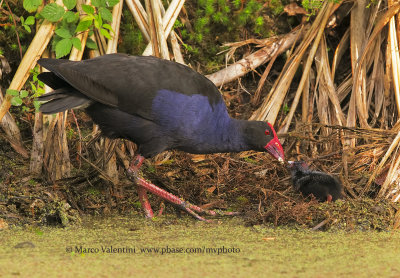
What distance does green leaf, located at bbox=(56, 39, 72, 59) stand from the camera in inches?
162

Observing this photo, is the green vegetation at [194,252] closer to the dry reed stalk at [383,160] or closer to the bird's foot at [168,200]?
the bird's foot at [168,200]

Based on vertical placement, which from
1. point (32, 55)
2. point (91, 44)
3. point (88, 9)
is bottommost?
point (32, 55)

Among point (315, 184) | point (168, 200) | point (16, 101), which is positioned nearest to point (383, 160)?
point (315, 184)

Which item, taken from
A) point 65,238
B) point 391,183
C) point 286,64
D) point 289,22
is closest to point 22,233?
point 65,238

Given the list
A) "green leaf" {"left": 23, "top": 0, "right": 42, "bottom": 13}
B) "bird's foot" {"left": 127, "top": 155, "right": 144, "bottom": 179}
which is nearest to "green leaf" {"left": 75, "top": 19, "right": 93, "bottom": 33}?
"green leaf" {"left": 23, "top": 0, "right": 42, "bottom": 13}

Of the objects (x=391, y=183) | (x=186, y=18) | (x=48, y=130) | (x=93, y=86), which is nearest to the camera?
(x=93, y=86)

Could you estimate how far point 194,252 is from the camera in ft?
9.71

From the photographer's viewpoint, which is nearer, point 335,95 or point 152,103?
point 152,103

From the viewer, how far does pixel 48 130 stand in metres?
4.18

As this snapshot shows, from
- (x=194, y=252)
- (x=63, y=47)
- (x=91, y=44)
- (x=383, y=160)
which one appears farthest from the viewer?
(x=91, y=44)

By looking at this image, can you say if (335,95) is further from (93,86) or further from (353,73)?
(93,86)

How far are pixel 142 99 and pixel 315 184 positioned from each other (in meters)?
1.25

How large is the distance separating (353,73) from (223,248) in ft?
7.87

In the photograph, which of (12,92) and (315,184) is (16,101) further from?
(315,184)
